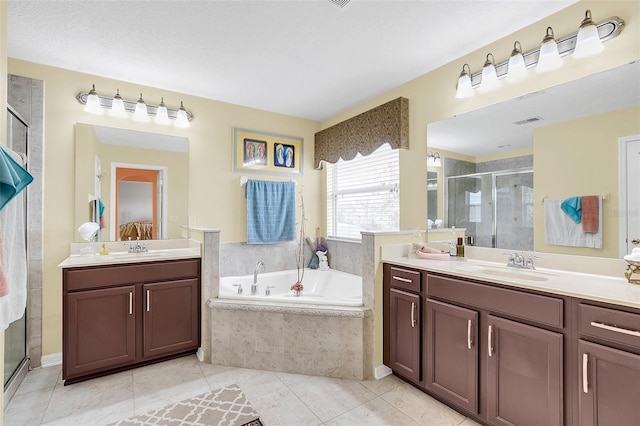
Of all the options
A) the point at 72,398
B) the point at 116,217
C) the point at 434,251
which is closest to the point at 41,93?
the point at 116,217

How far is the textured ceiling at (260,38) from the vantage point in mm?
1900

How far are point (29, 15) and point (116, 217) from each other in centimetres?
161

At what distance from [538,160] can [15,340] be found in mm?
3992

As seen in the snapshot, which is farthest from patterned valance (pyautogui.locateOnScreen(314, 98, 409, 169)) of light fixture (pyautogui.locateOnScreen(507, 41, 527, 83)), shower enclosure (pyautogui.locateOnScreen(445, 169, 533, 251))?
light fixture (pyautogui.locateOnScreen(507, 41, 527, 83))

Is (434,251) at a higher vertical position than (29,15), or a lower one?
lower

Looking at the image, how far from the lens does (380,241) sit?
2441 millimetres

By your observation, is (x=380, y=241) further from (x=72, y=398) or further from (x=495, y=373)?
(x=72, y=398)

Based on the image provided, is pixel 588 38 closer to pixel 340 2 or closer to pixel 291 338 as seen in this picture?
pixel 340 2

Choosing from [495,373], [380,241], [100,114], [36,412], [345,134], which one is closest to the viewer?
[495,373]

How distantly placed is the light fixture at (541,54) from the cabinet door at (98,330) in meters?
3.13

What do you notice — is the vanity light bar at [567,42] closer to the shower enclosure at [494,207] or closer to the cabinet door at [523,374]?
the shower enclosure at [494,207]

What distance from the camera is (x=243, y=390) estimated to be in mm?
2182

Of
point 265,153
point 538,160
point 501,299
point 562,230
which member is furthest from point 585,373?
point 265,153

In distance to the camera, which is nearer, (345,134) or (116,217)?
(116,217)
